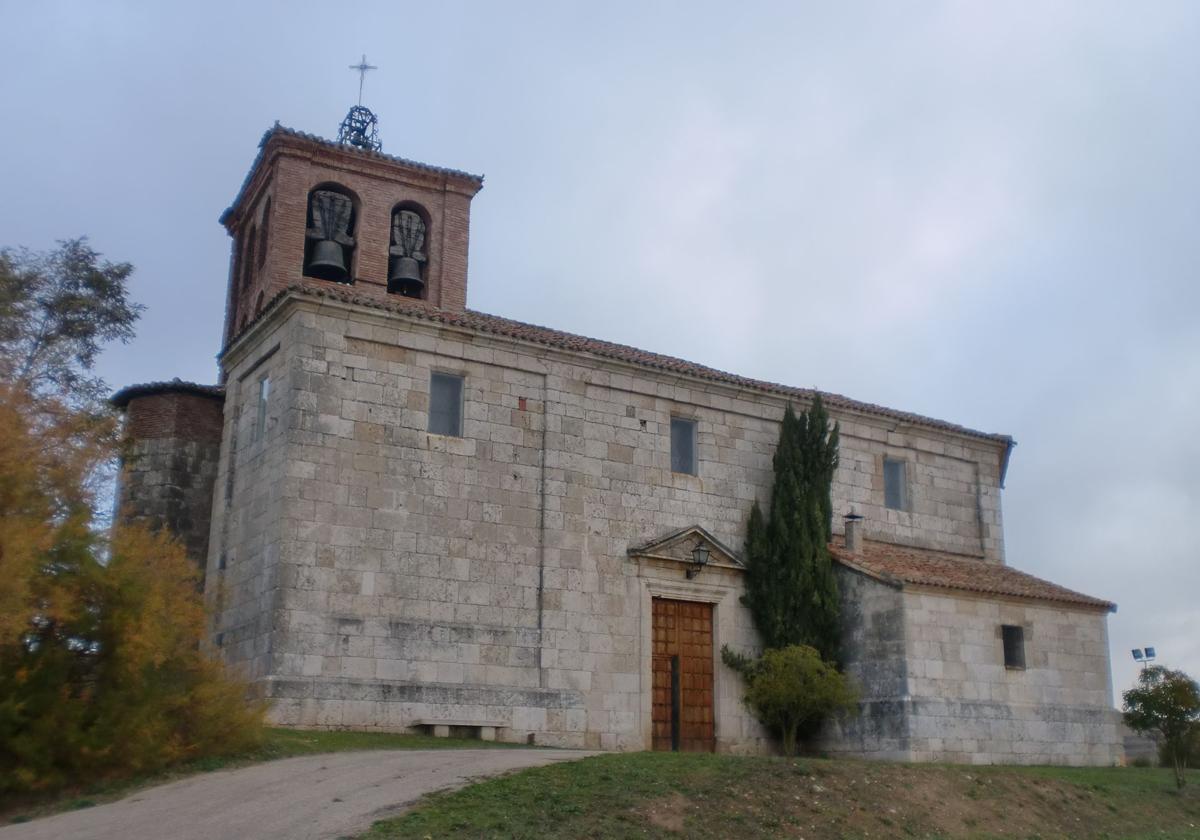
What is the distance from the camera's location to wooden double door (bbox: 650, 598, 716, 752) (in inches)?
850

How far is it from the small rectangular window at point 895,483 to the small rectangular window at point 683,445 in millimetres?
4812

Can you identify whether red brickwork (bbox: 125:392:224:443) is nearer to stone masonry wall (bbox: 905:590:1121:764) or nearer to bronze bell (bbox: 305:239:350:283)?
bronze bell (bbox: 305:239:350:283)

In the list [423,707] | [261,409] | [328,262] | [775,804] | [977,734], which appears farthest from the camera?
[328,262]

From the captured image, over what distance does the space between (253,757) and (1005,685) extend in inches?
522

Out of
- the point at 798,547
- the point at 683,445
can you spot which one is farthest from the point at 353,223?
the point at 798,547

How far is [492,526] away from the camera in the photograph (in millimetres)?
20438

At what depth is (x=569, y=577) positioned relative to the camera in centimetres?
2092

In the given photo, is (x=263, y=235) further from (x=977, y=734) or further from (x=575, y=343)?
(x=977, y=734)

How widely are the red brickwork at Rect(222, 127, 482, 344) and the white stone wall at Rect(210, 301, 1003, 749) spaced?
2.14 meters

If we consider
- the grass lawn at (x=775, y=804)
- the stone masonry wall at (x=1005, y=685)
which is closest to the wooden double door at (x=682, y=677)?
the stone masonry wall at (x=1005, y=685)

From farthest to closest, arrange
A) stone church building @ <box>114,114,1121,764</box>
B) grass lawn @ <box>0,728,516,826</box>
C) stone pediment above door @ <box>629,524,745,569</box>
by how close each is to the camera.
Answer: stone pediment above door @ <box>629,524,745,569</box>
stone church building @ <box>114,114,1121,764</box>
grass lawn @ <box>0,728,516,826</box>

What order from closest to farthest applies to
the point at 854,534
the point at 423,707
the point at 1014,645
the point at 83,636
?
the point at 83,636
the point at 423,707
the point at 1014,645
the point at 854,534

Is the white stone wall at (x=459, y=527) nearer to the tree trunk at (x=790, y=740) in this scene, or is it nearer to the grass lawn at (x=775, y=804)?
the tree trunk at (x=790, y=740)

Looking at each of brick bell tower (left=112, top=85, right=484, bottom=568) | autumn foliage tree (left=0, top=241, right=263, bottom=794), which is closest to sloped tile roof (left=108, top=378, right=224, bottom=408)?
brick bell tower (left=112, top=85, right=484, bottom=568)
